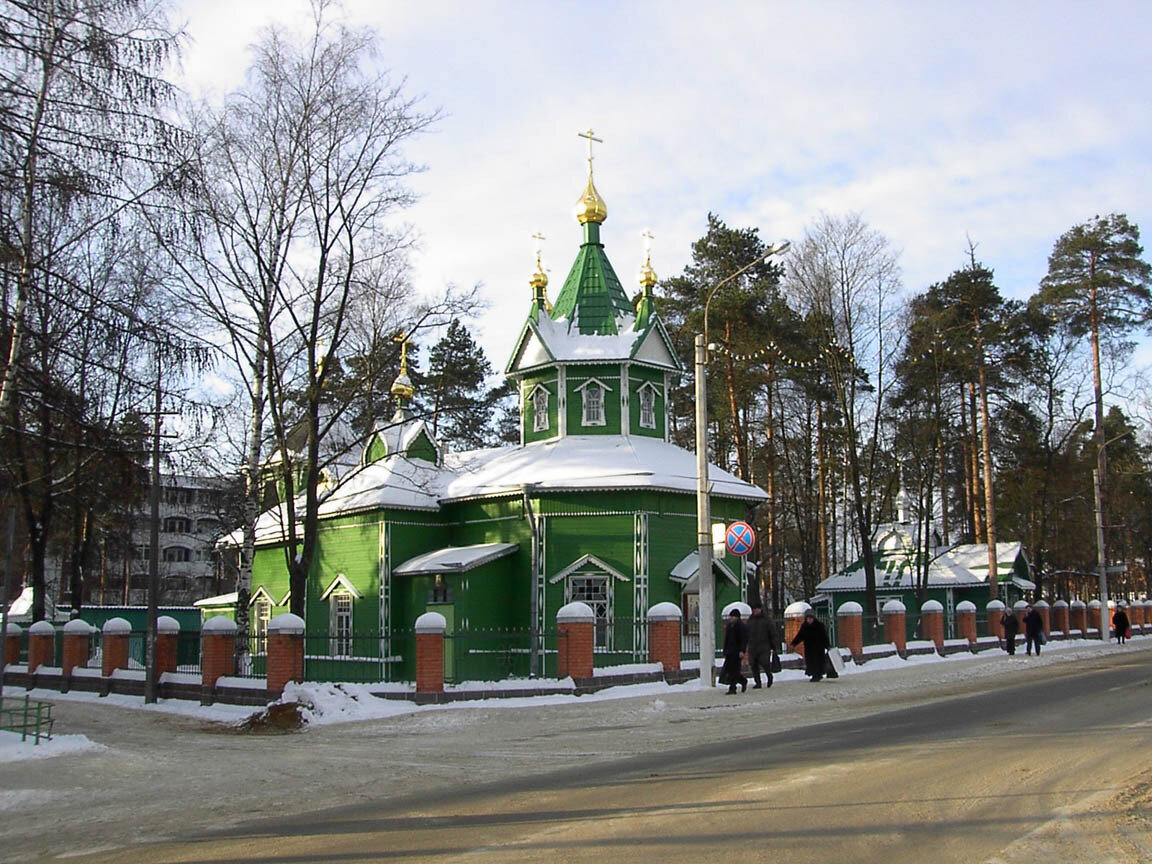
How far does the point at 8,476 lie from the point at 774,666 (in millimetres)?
14359

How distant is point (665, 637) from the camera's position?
2145 cm

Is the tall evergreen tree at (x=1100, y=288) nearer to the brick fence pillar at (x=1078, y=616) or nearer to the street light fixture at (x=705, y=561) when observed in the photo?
A: the brick fence pillar at (x=1078, y=616)

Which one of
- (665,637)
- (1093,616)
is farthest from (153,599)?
(1093,616)

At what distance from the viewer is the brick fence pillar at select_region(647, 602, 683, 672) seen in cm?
2141

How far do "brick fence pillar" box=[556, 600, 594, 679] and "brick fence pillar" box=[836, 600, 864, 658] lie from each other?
7.99 m

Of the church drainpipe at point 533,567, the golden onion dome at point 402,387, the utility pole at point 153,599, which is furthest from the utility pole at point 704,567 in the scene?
the golden onion dome at point 402,387

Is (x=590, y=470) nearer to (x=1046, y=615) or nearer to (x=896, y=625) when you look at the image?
(x=896, y=625)

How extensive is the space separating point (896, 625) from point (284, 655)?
51.2 feet

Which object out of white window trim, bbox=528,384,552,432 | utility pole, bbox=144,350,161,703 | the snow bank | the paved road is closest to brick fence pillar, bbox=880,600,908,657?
white window trim, bbox=528,384,552,432

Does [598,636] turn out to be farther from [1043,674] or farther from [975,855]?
[975,855]

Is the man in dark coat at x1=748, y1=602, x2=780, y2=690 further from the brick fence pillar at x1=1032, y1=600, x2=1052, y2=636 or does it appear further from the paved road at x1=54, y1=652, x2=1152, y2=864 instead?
the brick fence pillar at x1=1032, y1=600, x2=1052, y2=636

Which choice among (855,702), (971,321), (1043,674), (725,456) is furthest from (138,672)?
(971,321)

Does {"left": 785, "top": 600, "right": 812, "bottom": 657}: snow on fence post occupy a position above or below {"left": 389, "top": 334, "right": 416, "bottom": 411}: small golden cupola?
below

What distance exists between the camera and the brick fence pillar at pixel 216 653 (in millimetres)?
21344
